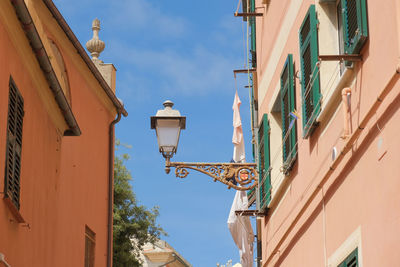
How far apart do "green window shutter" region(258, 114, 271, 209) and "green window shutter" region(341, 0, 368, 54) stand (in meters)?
4.88

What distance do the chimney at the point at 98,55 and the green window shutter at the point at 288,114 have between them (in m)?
9.24

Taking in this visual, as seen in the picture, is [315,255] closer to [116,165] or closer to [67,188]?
[67,188]

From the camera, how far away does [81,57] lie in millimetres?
18953

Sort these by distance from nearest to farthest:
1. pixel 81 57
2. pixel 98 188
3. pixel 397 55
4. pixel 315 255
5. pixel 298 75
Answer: pixel 397 55, pixel 315 255, pixel 298 75, pixel 81 57, pixel 98 188

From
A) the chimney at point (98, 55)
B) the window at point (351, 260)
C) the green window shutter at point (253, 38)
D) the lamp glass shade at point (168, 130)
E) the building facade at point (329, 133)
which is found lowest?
the window at point (351, 260)

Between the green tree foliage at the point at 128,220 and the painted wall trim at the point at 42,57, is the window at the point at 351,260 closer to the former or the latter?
the painted wall trim at the point at 42,57

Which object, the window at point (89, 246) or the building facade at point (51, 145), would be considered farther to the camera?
the window at point (89, 246)

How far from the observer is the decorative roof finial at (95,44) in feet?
72.7

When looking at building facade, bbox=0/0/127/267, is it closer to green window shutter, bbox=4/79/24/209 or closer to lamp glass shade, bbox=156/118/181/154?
green window shutter, bbox=4/79/24/209

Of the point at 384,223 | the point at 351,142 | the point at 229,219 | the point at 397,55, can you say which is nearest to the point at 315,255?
the point at 351,142

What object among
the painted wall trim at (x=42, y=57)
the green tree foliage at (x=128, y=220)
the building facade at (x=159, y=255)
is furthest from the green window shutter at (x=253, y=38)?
the building facade at (x=159, y=255)

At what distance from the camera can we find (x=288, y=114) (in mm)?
12797

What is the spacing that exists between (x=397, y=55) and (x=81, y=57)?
11.6m

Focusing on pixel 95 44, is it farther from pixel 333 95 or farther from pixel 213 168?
pixel 333 95
